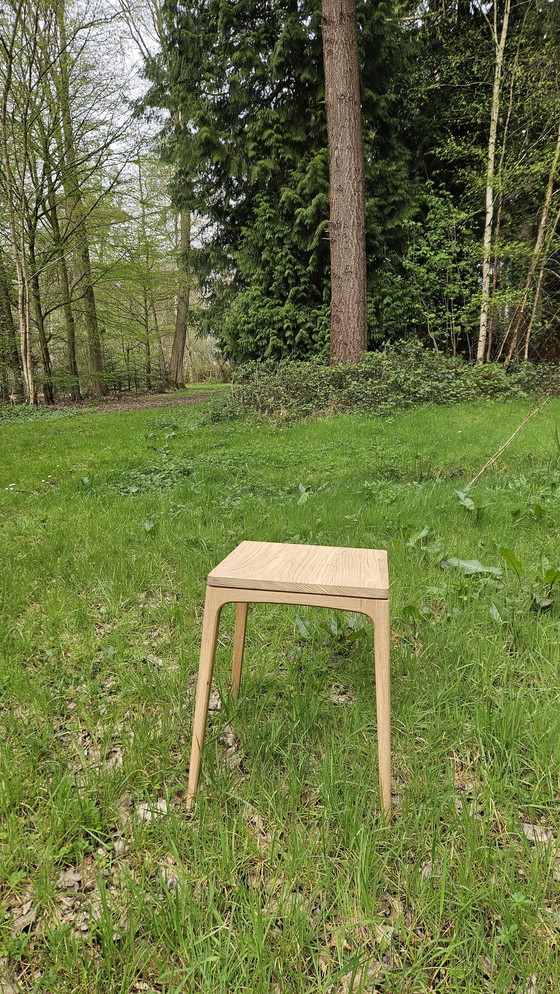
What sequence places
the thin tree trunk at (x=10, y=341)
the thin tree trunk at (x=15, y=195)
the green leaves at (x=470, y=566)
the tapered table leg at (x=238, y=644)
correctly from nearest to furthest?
the tapered table leg at (x=238, y=644) → the green leaves at (x=470, y=566) → the thin tree trunk at (x=15, y=195) → the thin tree trunk at (x=10, y=341)

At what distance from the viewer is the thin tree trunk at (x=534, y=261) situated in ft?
29.4

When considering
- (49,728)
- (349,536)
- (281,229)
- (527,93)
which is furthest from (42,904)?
(527,93)

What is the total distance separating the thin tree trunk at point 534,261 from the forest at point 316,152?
5 centimetres

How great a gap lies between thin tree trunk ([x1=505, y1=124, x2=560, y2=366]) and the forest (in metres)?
0.05

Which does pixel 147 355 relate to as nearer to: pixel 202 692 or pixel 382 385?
pixel 382 385

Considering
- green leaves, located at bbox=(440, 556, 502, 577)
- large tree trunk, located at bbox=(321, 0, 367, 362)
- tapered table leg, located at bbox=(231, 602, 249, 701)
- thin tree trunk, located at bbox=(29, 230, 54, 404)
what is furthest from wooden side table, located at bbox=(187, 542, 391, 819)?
thin tree trunk, located at bbox=(29, 230, 54, 404)

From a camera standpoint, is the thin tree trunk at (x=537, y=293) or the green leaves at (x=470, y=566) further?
the thin tree trunk at (x=537, y=293)

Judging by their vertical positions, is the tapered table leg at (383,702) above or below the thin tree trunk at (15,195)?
below

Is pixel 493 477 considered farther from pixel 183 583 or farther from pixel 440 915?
pixel 440 915

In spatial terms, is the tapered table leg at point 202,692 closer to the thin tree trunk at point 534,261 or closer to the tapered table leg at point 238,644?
the tapered table leg at point 238,644

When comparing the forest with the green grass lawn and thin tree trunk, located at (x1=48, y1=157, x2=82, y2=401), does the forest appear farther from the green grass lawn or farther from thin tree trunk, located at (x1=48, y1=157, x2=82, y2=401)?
the green grass lawn

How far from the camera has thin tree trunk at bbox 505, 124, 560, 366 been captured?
29.4 ft

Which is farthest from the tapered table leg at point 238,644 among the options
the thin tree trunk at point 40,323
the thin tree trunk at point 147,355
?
the thin tree trunk at point 147,355

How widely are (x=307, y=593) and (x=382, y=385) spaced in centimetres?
723
